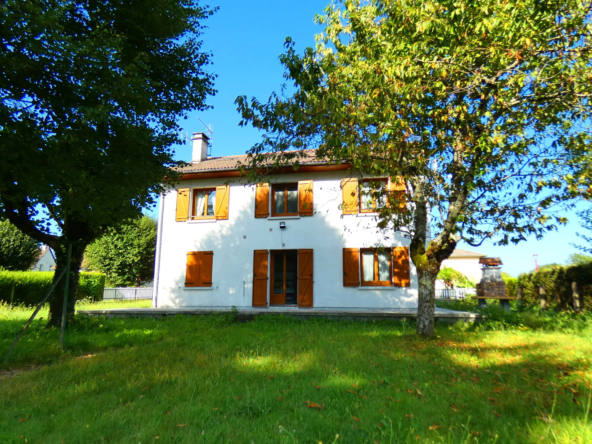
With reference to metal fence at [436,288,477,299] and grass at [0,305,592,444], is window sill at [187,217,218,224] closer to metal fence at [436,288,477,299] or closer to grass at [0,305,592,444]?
grass at [0,305,592,444]

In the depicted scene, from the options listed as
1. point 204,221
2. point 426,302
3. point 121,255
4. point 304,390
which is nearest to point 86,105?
point 304,390

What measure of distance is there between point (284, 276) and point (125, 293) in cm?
1233

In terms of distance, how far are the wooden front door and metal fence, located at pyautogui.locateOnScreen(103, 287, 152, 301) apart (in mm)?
11495

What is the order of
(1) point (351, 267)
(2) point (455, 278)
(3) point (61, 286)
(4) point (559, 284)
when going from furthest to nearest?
(2) point (455, 278)
(1) point (351, 267)
(4) point (559, 284)
(3) point (61, 286)

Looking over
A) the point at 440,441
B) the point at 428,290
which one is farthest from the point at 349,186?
the point at 440,441

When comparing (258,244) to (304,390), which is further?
(258,244)

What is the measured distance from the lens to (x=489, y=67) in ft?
17.6

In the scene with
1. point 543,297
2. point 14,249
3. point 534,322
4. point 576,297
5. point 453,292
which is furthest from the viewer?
point 453,292

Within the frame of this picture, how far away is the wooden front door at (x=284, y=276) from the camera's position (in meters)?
12.3

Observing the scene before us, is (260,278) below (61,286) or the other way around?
the other way around

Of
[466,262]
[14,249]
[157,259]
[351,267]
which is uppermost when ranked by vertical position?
[466,262]

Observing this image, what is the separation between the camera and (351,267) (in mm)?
11508

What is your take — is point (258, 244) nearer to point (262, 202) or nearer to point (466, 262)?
point (262, 202)

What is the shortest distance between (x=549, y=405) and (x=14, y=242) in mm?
22679
